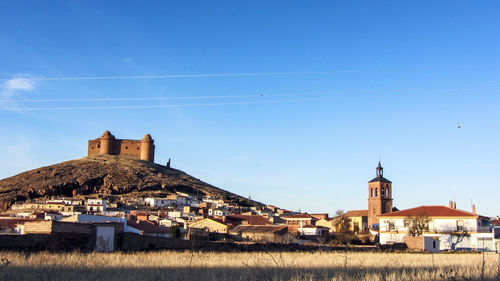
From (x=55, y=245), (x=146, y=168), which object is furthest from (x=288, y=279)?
(x=146, y=168)

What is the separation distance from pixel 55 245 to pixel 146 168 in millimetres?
105597

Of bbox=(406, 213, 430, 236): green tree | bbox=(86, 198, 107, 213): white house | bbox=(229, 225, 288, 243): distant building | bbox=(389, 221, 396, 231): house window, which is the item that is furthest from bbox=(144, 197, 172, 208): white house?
bbox=(406, 213, 430, 236): green tree

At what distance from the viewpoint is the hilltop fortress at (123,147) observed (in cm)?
12988

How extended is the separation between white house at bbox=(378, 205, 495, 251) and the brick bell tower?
14.3 m

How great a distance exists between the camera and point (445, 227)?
45.1 metres

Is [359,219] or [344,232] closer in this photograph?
[344,232]

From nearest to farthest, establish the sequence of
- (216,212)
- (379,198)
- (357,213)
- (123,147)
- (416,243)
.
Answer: (416,243)
(379,198)
(357,213)
(216,212)
(123,147)

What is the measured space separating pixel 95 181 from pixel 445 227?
81180 mm

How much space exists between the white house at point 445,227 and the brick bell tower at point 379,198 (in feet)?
46.8

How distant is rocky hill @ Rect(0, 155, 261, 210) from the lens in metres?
99.9

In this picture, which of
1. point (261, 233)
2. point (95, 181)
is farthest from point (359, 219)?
point (95, 181)

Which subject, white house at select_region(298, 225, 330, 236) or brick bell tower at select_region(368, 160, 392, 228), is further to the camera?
brick bell tower at select_region(368, 160, 392, 228)

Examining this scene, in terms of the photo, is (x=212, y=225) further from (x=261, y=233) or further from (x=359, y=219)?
(x=359, y=219)

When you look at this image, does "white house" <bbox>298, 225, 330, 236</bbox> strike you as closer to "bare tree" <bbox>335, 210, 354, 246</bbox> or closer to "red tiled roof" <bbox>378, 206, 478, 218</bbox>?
"bare tree" <bbox>335, 210, 354, 246</bbox>
